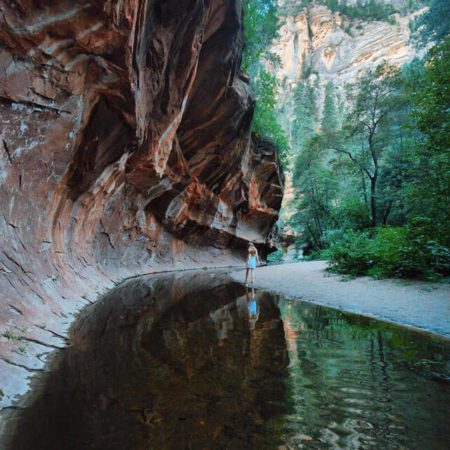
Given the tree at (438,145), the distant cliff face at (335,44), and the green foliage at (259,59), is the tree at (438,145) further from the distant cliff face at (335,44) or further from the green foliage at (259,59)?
the distant cliff face at (335,44)

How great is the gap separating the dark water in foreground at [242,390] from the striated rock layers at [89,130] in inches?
27.1

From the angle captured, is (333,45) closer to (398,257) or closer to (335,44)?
(335,44)

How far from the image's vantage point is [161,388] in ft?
10.4

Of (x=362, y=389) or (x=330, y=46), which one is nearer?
(x=362, y=389)

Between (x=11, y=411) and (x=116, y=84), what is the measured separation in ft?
24.3

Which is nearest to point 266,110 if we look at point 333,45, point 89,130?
point 89,130

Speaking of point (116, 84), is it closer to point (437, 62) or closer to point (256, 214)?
point (437, 62)

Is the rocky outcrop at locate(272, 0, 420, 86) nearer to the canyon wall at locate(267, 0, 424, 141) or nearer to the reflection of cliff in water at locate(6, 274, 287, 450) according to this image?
the canyon wall at locate(267, 0, 424, 141)

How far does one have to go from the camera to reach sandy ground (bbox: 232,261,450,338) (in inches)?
237

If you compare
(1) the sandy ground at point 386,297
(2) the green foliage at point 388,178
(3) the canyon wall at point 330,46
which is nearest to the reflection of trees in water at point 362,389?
(1) the sandy ground at point 386,297

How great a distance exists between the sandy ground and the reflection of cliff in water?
261 cm

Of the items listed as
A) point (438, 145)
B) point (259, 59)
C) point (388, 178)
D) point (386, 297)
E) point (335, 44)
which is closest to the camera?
point (386, 297)

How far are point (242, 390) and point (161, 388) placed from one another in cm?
82

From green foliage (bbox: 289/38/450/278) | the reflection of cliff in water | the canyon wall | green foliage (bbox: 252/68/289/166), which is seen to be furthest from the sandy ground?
the canyon wall
